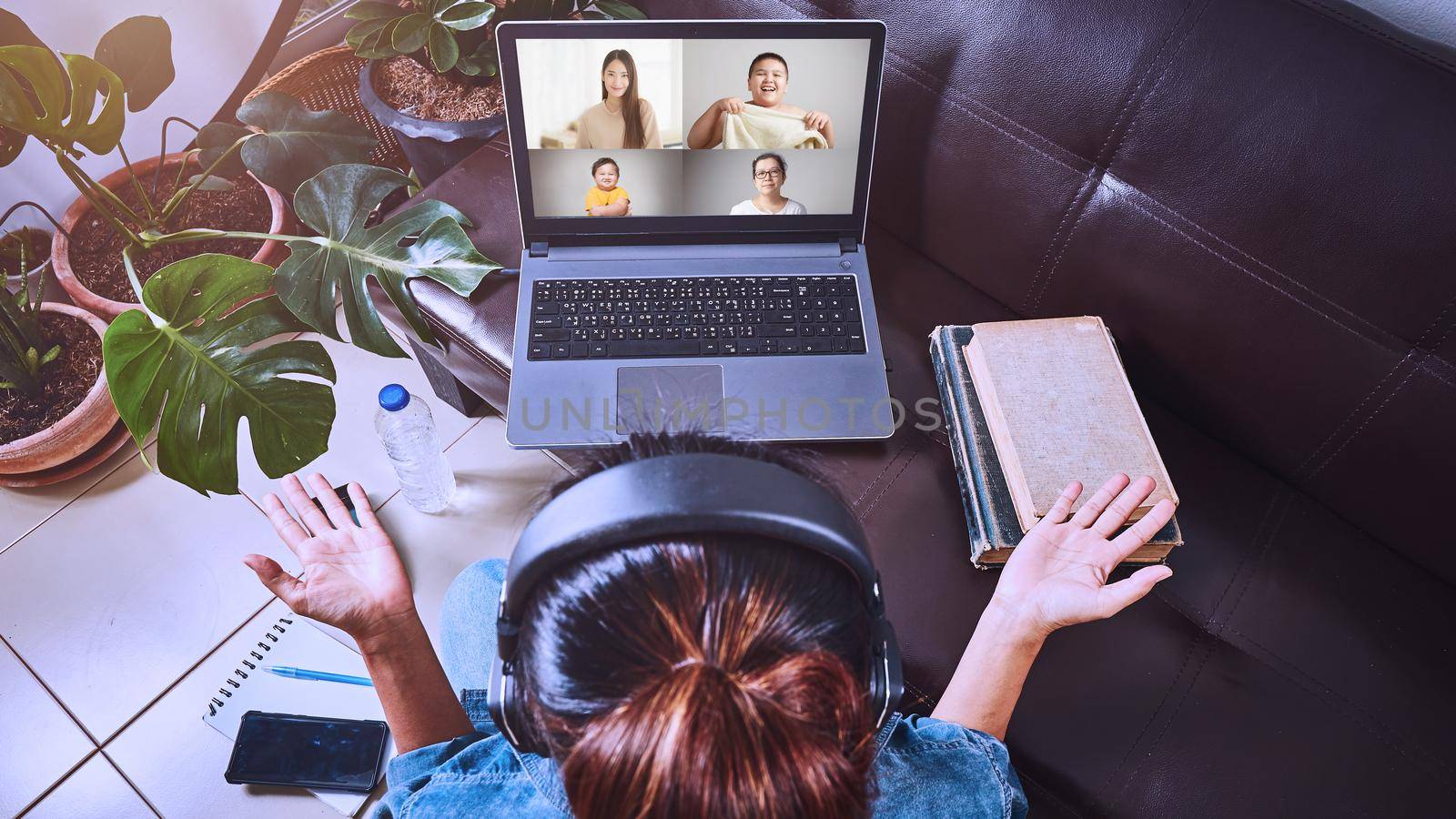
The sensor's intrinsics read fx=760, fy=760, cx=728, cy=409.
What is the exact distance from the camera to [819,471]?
1.94ft

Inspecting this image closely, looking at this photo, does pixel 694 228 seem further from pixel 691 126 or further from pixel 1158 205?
pixel 1158 205

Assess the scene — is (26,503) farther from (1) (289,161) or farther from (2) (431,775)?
(2) (431,775)

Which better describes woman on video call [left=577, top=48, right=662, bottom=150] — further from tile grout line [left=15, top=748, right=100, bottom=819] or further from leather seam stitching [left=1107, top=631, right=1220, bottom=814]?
tile grout line [left=15, top=748, right=100, bottom=819]

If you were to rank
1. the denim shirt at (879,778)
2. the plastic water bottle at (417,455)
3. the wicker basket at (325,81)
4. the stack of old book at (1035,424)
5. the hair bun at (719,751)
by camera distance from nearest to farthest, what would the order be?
the hair bun at (719,751)
the denim shirt at (879,778)
the stack of old book at (1035,424)
the plastic water bottle at (417,455)
the wicker basket at (325,81)

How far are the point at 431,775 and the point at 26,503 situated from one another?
4.15ft

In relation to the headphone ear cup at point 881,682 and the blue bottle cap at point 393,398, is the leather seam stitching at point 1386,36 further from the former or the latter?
the blue bottle cap at point 393,398

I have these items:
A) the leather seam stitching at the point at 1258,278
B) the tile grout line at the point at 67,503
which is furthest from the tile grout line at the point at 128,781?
the leather seam stitching at the point at 1258,278

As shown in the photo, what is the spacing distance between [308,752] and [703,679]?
1048mm

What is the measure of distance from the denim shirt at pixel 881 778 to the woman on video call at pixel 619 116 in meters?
0.73

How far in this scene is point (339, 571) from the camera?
2.76 ft

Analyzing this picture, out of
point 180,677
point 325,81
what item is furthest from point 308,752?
point 325,81


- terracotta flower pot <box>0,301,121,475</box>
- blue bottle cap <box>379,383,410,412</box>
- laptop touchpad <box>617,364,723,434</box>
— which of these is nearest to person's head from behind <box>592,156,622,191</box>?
laptop touchpad <box>617,364,723,434</box>

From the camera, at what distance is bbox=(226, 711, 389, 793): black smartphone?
3.66 feet

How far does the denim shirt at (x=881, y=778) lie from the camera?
0.63m
